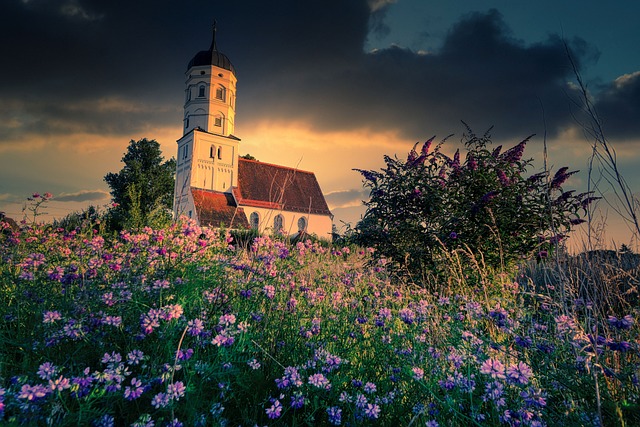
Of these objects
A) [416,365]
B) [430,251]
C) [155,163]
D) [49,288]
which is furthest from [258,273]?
[155,163]

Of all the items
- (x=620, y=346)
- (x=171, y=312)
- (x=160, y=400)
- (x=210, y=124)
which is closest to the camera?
(x=160, y=400)

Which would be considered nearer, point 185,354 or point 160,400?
point 160,400

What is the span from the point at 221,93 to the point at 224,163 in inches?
336

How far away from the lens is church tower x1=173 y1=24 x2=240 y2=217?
4131cm

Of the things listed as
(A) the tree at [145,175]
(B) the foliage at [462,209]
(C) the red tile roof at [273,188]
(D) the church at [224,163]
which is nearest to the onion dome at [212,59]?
(D) the church at [224,163]

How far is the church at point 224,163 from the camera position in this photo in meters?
40.3

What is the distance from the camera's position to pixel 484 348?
8.79ft

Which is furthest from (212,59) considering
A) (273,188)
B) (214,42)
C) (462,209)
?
(462,209)

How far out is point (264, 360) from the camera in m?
2.58

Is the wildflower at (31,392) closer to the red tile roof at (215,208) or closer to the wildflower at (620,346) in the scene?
the wildflower at (620,346)

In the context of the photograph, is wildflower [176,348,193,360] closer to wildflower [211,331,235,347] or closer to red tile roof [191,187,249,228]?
wildflower [211,331,235,347]

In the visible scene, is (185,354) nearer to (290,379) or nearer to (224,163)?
(290,379)

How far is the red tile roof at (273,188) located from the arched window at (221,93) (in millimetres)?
7432

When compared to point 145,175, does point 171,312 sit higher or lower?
lower
